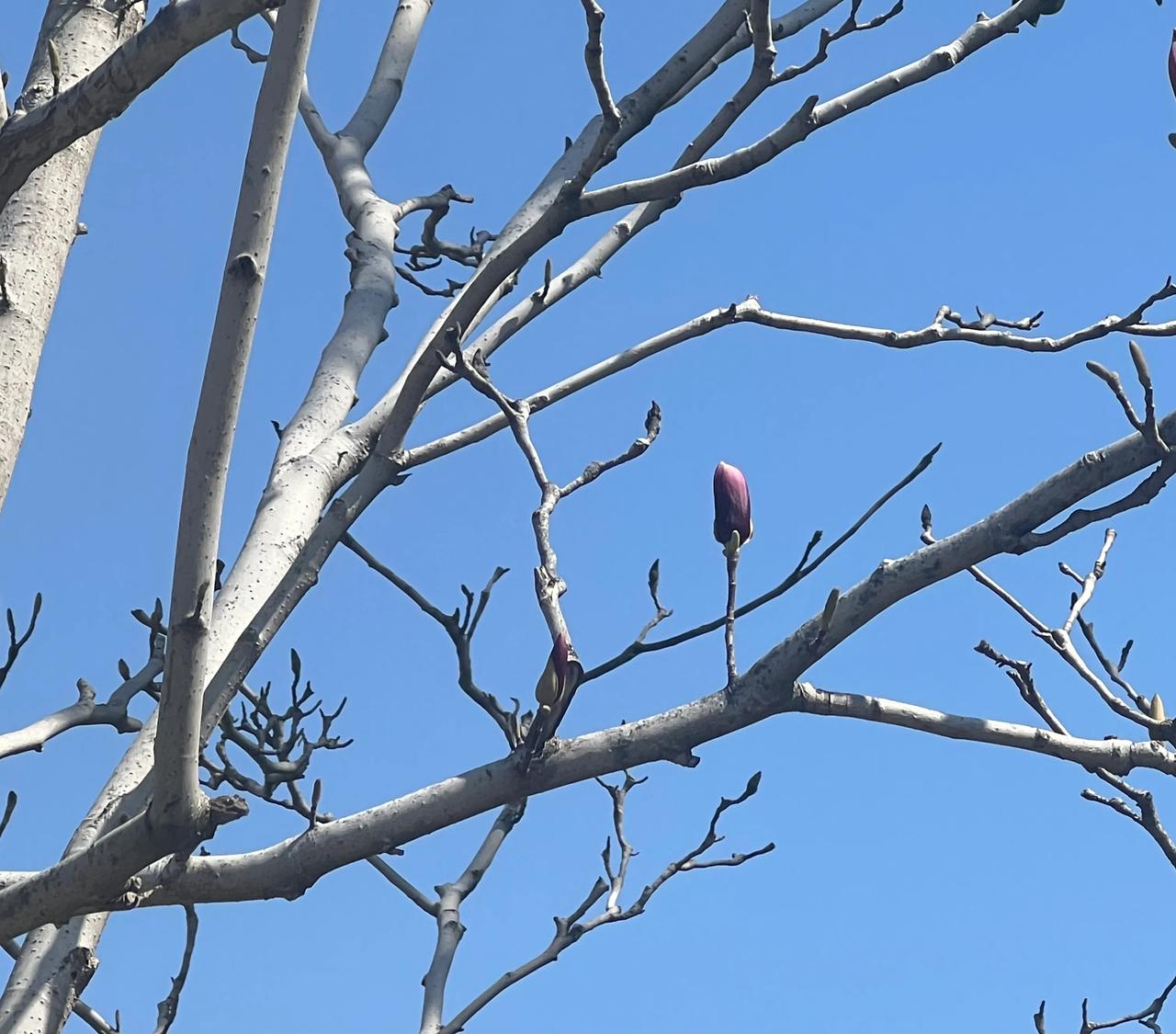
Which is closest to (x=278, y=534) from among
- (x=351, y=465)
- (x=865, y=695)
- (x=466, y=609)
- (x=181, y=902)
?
(x=351, y=465)

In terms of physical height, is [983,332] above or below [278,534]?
above

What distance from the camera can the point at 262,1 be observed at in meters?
2.18

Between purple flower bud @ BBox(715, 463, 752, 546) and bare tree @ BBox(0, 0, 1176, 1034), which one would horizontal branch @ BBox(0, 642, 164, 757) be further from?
purple flower bud @ BBox(715, 463, 752, 546)

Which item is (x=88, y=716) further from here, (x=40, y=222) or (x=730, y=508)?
(x=730, y=508)

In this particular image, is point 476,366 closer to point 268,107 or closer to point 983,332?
point 268,107

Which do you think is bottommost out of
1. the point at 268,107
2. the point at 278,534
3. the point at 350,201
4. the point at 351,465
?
the point at 268,107

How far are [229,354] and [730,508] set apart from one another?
3.15 feet

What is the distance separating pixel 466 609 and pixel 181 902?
1044 millimetres

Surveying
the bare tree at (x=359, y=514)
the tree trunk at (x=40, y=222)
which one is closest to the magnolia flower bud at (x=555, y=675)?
the bare tree at (x=359, y=514)

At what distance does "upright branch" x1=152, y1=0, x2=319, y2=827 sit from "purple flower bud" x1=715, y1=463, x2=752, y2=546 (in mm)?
908

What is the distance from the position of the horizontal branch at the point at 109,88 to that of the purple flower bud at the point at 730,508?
112 cm

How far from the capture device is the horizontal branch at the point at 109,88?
231 centimetres

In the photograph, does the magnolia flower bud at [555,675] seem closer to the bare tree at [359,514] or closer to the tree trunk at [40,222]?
the bare tree at [359,514]

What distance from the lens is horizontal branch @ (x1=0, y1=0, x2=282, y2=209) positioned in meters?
2.31
